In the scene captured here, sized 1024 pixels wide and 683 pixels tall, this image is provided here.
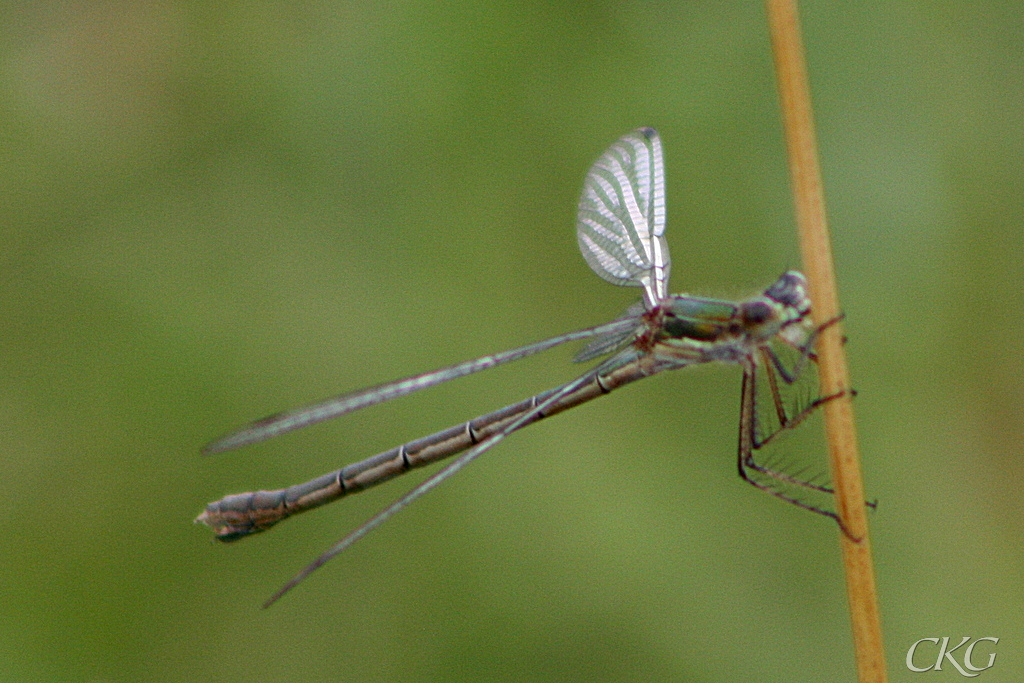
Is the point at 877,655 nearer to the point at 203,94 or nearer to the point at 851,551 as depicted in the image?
the point at 851,551

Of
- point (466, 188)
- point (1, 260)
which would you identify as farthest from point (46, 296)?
point (466, 188)

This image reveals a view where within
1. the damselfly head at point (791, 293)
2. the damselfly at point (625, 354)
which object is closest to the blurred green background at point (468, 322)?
the damselfly at point (625, 354)

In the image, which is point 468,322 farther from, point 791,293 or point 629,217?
point 791,293

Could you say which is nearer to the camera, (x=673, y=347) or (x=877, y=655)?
(x=877, y=655)

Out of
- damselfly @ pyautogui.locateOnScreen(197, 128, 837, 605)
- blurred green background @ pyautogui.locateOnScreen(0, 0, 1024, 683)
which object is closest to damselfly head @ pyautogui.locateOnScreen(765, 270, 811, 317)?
damselfly @ pyautogui.locateOnScreen(197, 128, 837, 605)

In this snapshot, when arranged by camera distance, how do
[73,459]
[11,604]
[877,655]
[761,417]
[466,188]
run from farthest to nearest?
[466,188], [73,459], [11,604], [761,417], [877,655]

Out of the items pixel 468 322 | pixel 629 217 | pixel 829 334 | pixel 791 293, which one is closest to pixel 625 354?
pixel 629 217

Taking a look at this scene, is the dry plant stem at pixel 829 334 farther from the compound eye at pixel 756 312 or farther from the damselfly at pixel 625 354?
the compound eye at pixel 756 312

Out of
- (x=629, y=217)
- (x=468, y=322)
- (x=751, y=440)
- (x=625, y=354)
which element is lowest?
(x=751, y=440)
